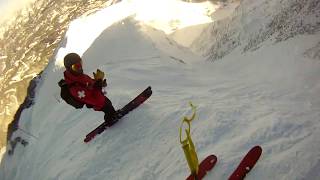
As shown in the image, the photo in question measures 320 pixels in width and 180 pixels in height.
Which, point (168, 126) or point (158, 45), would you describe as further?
point (158, 45)

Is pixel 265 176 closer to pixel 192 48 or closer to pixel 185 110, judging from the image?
pixel 185 110

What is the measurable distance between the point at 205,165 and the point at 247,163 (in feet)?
2.21

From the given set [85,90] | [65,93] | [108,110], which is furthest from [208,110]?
[65,93]

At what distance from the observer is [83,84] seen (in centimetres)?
864

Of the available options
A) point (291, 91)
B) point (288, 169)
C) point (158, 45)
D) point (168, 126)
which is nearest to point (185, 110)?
point (168, 126)

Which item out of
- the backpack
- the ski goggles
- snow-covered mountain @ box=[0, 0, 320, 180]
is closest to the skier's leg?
snow-covered mountain @ box=[0, 0, 320, 180]

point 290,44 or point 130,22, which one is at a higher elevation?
point 130,22

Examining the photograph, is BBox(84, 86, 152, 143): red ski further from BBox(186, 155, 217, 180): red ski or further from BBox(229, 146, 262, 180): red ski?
→ BBox(229, 146, 262, 180): red ski

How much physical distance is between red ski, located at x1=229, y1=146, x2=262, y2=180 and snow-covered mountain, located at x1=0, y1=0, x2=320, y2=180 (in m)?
0.08

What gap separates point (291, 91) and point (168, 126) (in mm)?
2458

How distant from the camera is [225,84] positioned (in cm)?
1048

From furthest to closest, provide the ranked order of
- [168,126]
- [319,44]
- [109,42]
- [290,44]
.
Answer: [109,42], [290,44], [319,44], [168,126]

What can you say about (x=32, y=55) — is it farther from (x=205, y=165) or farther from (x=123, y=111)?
(x=205, y=165)

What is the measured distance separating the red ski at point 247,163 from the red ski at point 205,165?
1.55 feet
